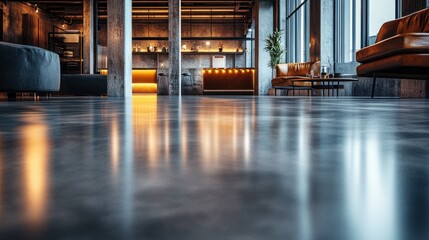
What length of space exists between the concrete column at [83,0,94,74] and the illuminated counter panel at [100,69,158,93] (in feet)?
6.18

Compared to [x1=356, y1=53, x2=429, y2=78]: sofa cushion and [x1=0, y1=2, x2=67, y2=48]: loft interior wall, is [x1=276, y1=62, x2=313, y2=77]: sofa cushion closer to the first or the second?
[x1=356, y1=53, x2=429, y2=78]: sofa cushion

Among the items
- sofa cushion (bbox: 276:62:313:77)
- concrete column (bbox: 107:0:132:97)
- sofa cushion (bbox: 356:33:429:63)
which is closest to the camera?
sofa cushion (bbox: 356:33:429:63)

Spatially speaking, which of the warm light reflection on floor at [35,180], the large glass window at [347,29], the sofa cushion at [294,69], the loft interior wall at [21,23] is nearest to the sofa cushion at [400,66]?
the large glass window at [347,29]

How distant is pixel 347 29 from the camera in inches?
388

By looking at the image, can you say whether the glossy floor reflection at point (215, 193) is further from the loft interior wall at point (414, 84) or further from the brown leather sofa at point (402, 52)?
the loft interior wall at point (414, 84)

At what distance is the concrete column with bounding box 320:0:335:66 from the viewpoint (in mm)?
10250

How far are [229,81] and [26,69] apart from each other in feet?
36.6

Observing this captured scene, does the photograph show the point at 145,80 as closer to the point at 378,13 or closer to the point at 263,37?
the point at 263,37

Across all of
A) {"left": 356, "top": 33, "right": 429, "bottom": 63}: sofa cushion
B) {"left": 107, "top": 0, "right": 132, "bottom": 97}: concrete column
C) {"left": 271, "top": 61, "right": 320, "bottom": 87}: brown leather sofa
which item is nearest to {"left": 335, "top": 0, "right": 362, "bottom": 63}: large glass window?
{"left": 271, "top": 61, "right": 320, "bottom": 87}: brown leather sofa

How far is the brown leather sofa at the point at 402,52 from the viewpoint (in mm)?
4293

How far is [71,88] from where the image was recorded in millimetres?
9836

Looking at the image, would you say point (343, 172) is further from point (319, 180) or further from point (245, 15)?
point (245, 15)

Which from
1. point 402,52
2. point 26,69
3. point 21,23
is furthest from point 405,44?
point 21,23

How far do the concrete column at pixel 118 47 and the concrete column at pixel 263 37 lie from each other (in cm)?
656
